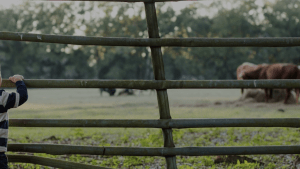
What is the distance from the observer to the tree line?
43750 millimetres

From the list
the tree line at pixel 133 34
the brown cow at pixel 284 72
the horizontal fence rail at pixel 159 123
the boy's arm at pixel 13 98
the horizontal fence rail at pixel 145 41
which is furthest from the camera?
the tree line at pixel 133 34

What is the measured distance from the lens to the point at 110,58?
45.5 m

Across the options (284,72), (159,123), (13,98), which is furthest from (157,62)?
(284,72)

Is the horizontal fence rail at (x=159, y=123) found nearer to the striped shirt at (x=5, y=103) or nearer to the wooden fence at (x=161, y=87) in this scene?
the wooden fence at (x=161, y=87)

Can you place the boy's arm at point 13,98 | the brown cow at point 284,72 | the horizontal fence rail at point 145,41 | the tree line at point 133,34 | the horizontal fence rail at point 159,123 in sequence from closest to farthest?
the boy's arm at point 13,98 → the horizontal fence rail at point 145,41 → the horizontal fence rail at point 159,123 → the brown cow at point 284,72 → the tree line at point 133,34

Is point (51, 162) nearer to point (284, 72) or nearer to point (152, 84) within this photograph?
point (152, 84)

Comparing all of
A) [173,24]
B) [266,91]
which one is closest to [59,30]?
[173,24]

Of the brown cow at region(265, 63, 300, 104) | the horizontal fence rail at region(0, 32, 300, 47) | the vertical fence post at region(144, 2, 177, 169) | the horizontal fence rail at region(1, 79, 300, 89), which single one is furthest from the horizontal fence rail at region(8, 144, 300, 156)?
the brown cow at region(265, 63, 300, 104)

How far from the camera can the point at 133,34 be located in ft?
142

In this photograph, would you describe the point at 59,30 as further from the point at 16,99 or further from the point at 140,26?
the point at 16,99

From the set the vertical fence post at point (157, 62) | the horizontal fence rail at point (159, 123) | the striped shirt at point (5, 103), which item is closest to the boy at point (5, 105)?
the striped shirt at point (5, 103)

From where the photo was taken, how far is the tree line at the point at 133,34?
4375 cm

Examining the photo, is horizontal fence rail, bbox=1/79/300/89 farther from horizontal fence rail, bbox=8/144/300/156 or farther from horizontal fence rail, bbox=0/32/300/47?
horizontal fence rail, bbox=8/144/300/156

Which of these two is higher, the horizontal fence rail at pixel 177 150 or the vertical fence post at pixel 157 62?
the vertical fence post at pixel 157 62
